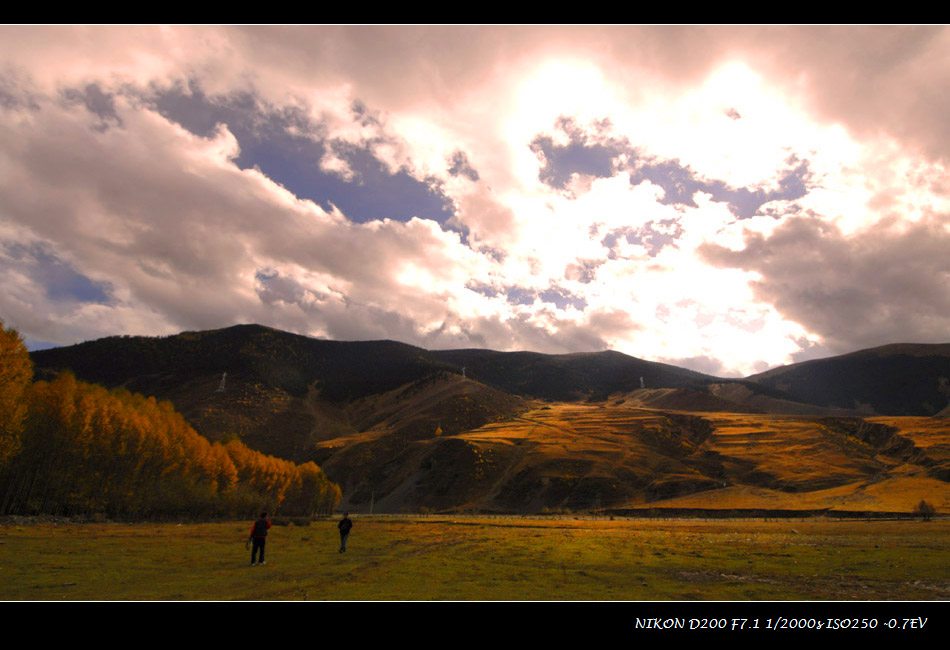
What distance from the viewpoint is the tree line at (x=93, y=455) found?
5503cm

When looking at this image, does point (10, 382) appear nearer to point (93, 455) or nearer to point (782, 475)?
point (93, 455)

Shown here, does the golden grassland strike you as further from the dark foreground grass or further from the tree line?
the dark foreground grass

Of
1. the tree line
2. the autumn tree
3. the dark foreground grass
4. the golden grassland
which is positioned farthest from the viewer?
the golden grassland

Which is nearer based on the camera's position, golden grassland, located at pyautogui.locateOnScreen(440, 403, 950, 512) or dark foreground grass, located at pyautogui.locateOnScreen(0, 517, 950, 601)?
dark foreground grass, located at pyautogui.locateOnScreen(0, 517, 950, 601)

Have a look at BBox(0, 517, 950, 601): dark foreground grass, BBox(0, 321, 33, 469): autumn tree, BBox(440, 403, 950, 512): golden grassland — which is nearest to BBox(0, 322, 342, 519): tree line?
BBox(0, 321, 33, 469): autumn tree

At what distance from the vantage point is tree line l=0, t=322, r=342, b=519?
5503 cm

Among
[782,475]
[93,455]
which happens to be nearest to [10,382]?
[93,455]

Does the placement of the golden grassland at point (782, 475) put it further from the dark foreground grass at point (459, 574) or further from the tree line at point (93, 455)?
the dark foreground grass at point (459, 574)
